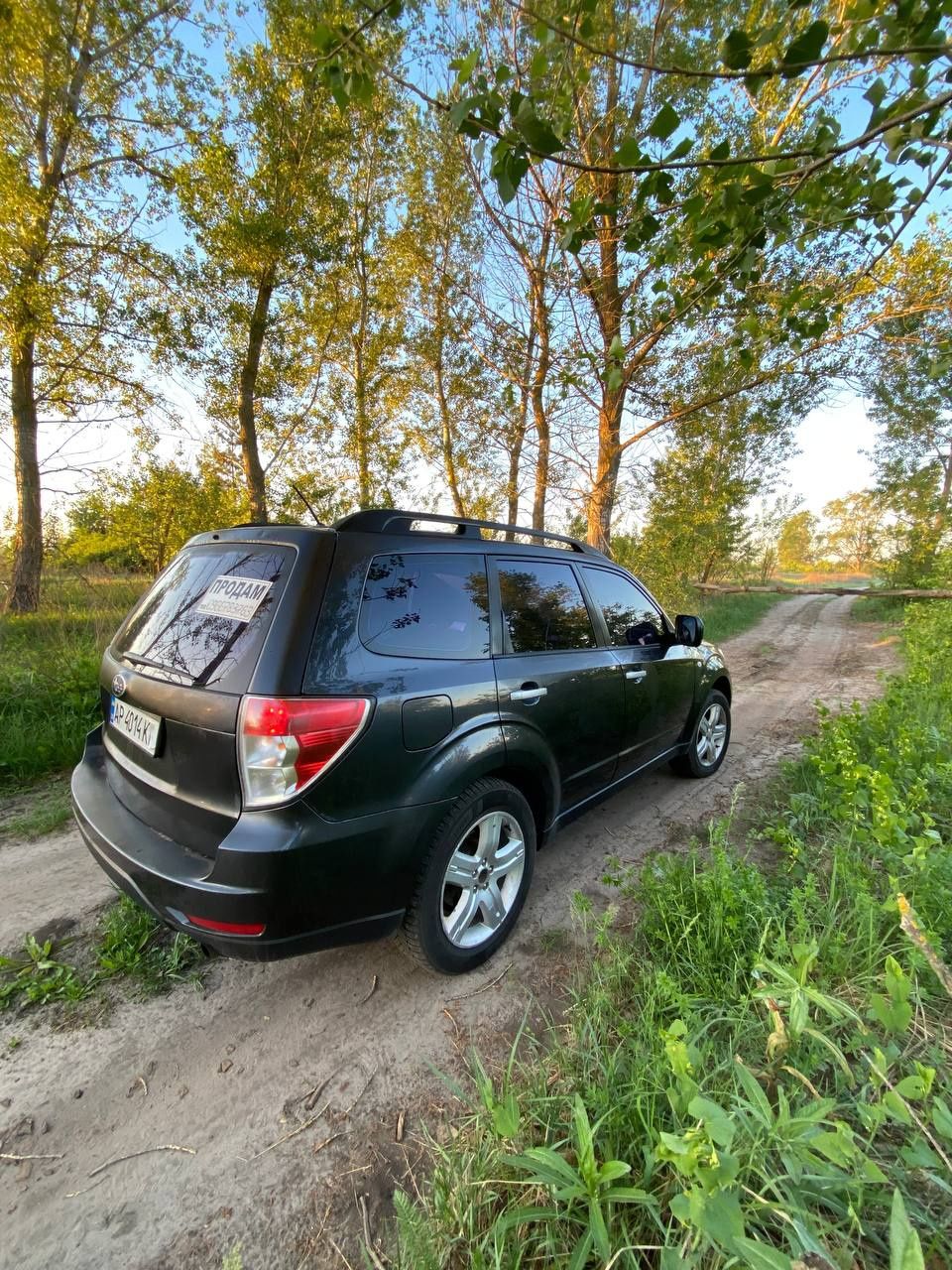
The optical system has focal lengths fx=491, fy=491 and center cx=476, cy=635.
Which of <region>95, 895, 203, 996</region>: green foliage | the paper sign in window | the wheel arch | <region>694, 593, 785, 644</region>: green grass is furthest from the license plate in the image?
<region>694, 593, 785, 644</region>: green grass

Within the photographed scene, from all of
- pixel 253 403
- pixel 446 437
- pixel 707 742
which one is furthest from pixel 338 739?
pixel 446 437

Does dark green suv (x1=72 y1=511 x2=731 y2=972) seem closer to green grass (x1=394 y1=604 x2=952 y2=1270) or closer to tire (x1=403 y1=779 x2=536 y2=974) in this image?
tire (x1=403 y1=779 x2=536 y2=974)

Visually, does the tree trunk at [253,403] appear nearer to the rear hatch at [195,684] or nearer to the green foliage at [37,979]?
the rear hatch at [195,684]

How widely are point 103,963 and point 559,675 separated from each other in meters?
2.26

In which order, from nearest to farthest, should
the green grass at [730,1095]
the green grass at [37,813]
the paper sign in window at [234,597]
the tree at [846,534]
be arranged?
1. the green grass at [730,1095]
2. the paper sign in window at [234,597]
3. the green grass at [37,813]
4. the tree at [846,534]

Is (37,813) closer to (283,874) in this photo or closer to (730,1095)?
(283,874)

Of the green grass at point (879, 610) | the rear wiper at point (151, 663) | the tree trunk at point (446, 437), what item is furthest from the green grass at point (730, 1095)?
the green grass at point (879, 610)

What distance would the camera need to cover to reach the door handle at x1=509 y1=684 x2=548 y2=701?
2170 mm

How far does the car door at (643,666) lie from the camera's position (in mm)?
2959

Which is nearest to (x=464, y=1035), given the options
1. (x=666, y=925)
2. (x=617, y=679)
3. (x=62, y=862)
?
(x=666, y=925)

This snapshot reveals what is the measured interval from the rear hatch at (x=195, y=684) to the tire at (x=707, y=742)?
10.4 ft

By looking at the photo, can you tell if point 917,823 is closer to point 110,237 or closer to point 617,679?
point 617,679

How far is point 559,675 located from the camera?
2.45 m

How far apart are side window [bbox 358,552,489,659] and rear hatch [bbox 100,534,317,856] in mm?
254
